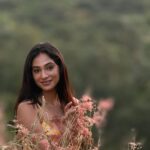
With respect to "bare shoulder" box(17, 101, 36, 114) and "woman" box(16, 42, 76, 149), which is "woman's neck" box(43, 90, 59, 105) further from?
"bare shoulder" box(17, 101, 36, 114)

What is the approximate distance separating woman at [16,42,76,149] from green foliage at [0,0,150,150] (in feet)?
73.6

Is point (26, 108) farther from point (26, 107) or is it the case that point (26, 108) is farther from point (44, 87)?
point (44, 87)

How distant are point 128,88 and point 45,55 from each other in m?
28.6

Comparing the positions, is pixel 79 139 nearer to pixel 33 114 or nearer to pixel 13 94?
pixel 33 114

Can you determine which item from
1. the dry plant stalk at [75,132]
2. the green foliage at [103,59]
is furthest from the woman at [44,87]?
the green foliage at [103,59]

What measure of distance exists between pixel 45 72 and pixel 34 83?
0.11 metres

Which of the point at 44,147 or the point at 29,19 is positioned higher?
the point at 29,19

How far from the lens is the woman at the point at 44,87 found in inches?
143

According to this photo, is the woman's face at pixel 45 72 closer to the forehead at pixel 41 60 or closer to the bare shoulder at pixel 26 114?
the forehead at pixel 41 60

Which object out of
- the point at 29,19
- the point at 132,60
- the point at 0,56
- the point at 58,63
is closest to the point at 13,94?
the point at 0,56

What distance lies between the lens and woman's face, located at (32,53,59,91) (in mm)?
3648

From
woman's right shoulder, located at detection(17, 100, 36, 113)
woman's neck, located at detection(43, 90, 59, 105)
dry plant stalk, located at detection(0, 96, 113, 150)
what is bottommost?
dry plant stalk, located at detection(0, 96, 113, 150)

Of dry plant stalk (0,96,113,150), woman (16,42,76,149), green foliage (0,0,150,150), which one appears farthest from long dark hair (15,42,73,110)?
green foliage (0,0,150,150)

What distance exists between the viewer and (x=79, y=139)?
2984 millimetres
